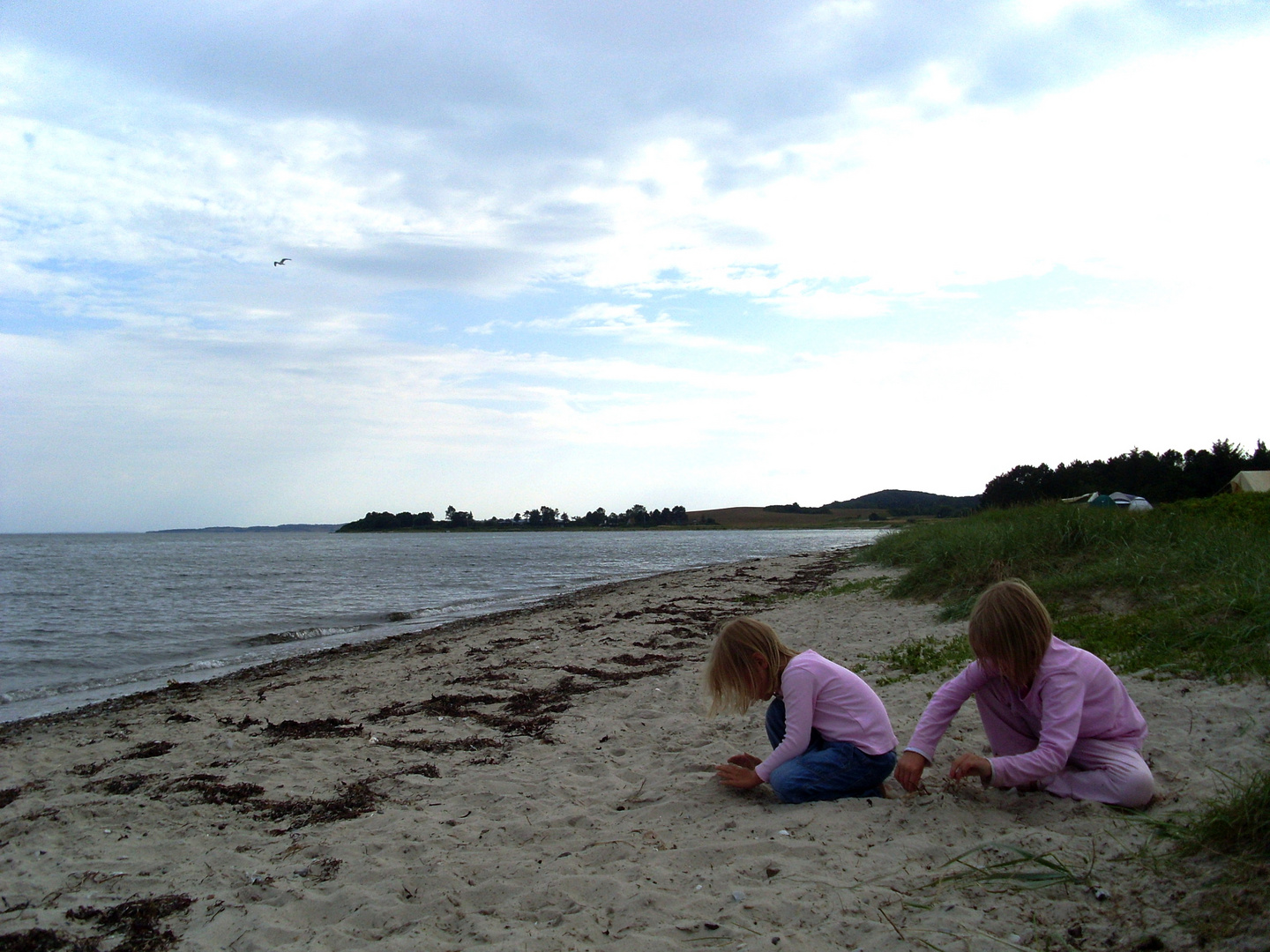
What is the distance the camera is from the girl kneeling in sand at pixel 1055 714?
11.6ft

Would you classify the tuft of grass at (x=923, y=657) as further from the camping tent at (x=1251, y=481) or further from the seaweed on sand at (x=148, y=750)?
the camping tent at (x=1251, y=481)

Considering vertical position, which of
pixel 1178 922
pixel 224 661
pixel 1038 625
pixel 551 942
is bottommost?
pixel 224 661

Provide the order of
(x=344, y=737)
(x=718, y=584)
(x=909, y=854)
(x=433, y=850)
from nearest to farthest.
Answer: (x=909, y=854) → (x=433, y=850) → (x=344, y=737) → (x=718, y=584)

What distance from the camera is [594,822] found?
14.2ft

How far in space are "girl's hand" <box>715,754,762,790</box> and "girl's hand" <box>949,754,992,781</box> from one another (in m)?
1.08

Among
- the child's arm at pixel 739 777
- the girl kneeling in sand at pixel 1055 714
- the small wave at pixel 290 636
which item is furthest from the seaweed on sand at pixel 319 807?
the small wave at pixel 290 636

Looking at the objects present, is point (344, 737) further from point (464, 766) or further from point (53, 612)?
point (53, 612)

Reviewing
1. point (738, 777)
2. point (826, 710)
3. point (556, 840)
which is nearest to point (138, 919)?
point (556, 840)

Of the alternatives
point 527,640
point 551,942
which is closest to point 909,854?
point 551,942

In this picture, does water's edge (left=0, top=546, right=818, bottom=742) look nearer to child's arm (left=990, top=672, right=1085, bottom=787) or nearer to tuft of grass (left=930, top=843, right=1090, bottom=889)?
tuft of grass (left=930, top=843, right=1090, bottom=889)

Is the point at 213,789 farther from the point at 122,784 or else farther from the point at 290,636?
the point at 290,636

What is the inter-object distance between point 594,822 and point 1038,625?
8.63 ft

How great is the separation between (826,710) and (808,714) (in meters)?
0.13

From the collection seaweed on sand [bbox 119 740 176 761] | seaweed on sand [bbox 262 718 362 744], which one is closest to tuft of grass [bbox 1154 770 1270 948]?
seaweed on sand [bbox 262 718 362 744]
